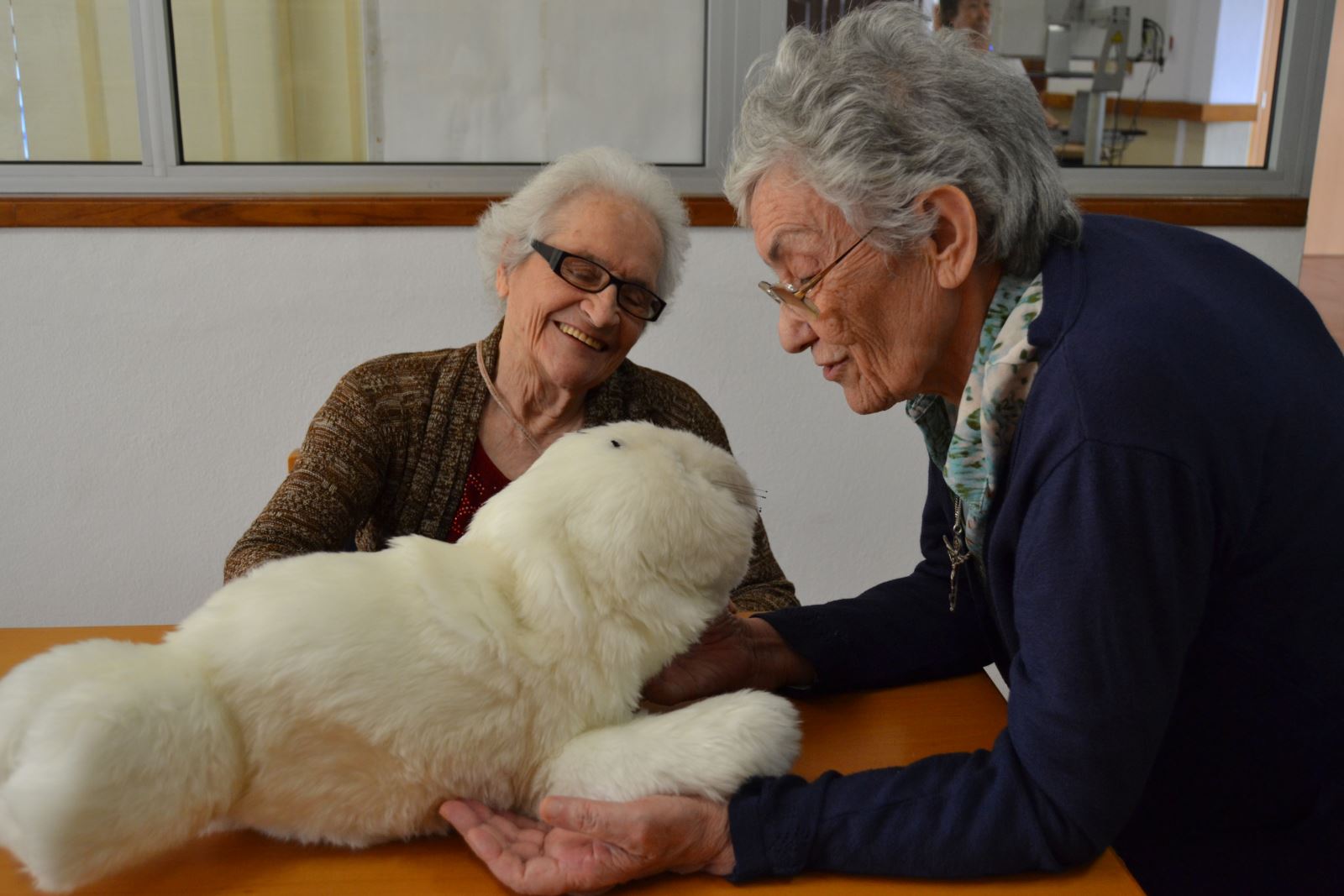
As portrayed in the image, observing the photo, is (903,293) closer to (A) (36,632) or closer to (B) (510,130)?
(A) (36,632)

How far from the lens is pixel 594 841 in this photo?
840 millimetres

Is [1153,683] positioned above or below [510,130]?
below

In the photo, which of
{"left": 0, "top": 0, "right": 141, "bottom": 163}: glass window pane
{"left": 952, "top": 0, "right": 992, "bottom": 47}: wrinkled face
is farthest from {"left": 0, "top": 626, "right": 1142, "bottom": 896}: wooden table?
{"left": 952, "top": 0, "right": 992, "bottom": 47}: wrinkled face

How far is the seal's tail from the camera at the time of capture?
0.73 metres

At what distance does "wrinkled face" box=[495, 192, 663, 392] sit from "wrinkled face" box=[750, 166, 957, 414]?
48 centimetres

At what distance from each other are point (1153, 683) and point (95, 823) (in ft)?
2.66

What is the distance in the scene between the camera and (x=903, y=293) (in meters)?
1.07

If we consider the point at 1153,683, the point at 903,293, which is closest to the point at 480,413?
the point at 903,293

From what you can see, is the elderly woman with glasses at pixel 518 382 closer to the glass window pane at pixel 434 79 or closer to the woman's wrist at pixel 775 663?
the woman's wrist at pixel 775 663

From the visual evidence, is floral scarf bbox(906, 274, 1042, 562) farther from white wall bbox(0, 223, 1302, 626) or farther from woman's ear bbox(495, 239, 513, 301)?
white wall bbox(0, 223, 1302, 626)

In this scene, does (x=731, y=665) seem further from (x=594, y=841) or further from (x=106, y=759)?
(x=106, y=759)

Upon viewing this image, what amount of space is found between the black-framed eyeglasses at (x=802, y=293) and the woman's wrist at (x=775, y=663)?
358 millimetres

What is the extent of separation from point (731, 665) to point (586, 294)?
2.20 feet

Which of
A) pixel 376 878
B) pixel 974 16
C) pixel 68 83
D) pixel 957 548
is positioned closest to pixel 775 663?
pixel 957 548
